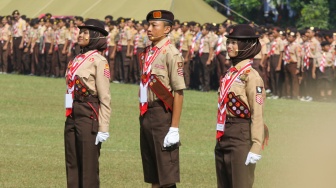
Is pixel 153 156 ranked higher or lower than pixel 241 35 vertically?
lower

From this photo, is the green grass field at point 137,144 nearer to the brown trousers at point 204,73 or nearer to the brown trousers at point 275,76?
the brown trousers at point 275,76

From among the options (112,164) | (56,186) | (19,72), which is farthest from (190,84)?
(56,186)

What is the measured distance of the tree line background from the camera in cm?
4934

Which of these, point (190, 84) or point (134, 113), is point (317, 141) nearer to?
point (134, 113)

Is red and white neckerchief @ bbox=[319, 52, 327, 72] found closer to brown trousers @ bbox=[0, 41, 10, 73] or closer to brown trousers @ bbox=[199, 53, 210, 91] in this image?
brown trousers @ bbox=[199, 53, 210, 91]

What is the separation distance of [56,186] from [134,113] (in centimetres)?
1052

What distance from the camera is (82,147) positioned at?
36.5 feet

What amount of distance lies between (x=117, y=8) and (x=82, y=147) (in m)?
35.1

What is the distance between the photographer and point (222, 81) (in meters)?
9.88

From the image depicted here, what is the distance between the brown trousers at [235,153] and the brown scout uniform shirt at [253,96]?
0.11 metres

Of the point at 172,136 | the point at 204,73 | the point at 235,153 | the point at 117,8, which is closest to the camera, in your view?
the point at 235,153

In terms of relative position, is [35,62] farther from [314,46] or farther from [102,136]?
[102,136]

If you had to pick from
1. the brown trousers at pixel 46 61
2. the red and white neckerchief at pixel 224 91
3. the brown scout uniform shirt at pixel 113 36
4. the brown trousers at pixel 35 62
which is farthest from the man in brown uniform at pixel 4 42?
the red and white neckerchief at pixel 224 91

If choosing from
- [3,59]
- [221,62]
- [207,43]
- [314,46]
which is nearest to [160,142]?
[314,46]
